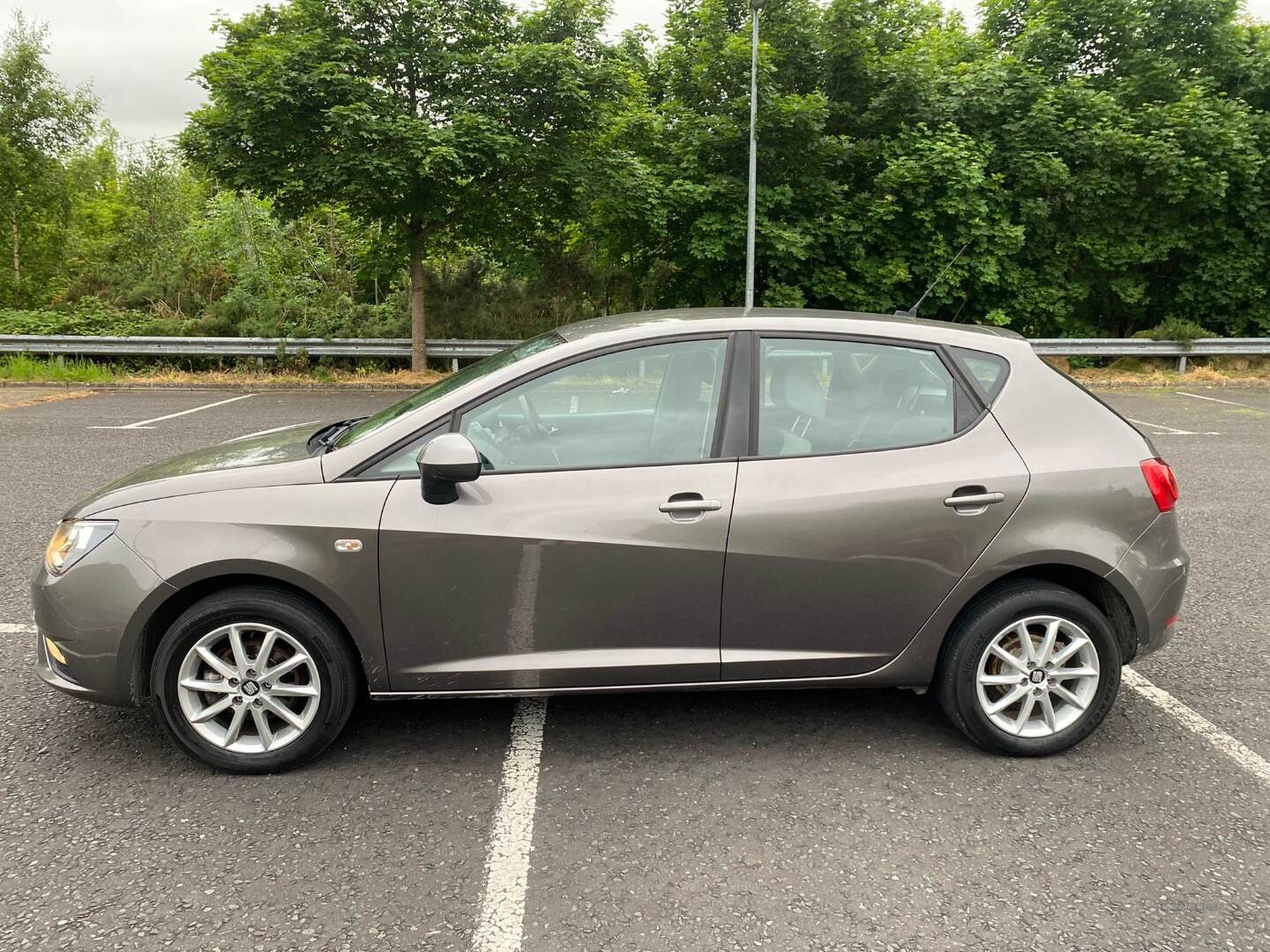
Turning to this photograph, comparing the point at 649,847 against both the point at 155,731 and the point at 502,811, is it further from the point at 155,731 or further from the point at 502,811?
the point at 155,731

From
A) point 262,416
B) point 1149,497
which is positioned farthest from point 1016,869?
point 262,416

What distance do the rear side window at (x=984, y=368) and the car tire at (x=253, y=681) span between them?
2.48m

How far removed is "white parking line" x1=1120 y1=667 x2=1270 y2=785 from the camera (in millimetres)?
3328

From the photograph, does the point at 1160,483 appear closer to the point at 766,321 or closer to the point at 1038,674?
the point at 1038,674

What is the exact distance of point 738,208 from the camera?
16.2 meters

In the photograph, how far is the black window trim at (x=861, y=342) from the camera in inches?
130

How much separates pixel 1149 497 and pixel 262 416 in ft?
37.6

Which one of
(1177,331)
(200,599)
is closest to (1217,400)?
(1177,331)

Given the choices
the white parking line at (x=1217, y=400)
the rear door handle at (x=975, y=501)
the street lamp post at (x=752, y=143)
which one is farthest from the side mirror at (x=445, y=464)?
the white parking line at (x=1217, y=400)

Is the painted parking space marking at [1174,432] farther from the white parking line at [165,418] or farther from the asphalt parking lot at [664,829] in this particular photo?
the white parking line at [165,418]

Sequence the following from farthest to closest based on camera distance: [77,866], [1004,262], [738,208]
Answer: [1004,262] < [738,208] < [77,866]

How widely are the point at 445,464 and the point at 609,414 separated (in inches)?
29.2

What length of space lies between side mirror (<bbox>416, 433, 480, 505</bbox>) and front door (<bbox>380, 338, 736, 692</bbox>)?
7 cm

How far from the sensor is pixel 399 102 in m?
14.5
